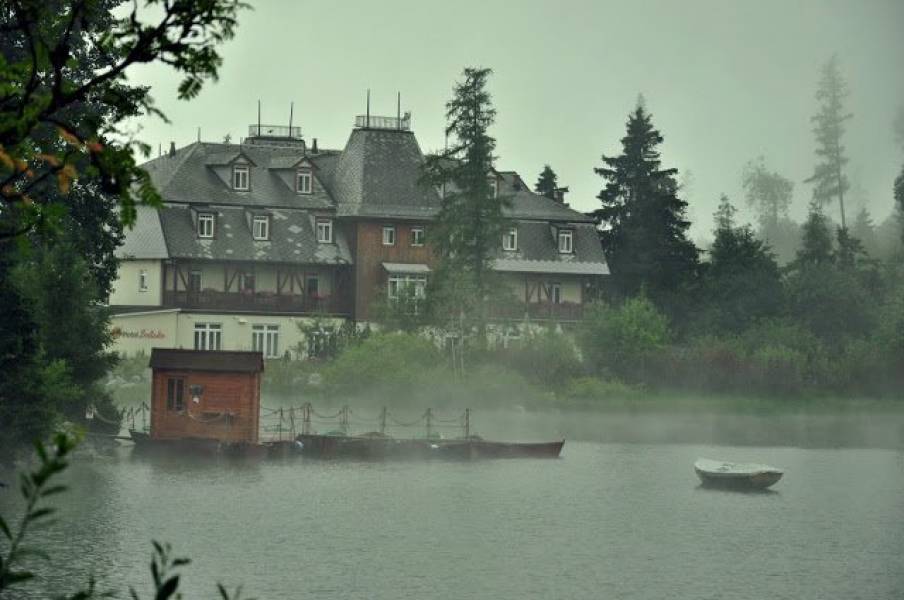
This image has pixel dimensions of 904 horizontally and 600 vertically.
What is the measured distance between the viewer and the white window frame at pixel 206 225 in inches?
3440

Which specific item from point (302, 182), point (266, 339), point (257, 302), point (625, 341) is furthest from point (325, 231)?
point (625, 341)

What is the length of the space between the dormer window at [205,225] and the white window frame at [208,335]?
17.0 feet

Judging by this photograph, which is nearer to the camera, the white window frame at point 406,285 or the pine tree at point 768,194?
the white window frame at point 406,285

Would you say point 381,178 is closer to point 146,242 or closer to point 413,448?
point 146,242

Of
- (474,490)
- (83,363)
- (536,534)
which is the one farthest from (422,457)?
(536,534)

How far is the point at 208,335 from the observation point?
86500mm

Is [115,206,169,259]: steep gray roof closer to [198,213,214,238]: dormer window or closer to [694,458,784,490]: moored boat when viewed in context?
[198,213,214,238]: dormer window

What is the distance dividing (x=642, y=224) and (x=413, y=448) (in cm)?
4140

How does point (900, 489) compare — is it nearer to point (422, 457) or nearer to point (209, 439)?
point (422, 457)

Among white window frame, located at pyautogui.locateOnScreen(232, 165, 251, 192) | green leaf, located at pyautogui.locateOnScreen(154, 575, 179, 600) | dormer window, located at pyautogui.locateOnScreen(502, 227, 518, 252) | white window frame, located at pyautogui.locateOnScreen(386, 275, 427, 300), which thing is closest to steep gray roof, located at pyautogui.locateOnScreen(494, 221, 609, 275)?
dormer window, located at pyautogui.locateOnScreen(502, 227, 518, 252)

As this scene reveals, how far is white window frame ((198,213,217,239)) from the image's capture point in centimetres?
8738

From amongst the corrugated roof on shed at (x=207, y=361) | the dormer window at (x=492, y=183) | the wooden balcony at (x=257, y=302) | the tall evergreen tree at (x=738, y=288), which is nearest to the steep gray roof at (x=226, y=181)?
the wooden balcony at (x=257, y=302)

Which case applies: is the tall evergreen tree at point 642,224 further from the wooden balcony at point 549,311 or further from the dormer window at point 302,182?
the dormer window at point 302,182

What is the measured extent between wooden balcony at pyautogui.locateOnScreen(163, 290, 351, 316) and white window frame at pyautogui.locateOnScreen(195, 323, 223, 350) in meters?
1.02
